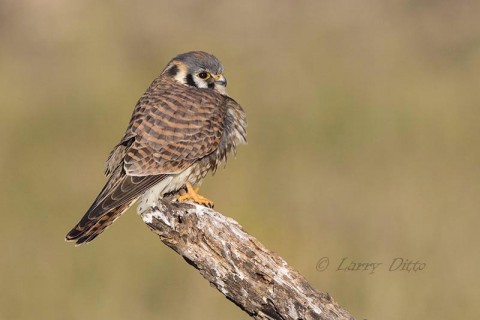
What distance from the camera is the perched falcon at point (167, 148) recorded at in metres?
4.74

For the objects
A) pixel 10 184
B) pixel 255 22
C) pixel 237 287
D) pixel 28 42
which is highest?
pixel 255 22

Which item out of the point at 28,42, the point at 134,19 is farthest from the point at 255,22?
the point at 28,42

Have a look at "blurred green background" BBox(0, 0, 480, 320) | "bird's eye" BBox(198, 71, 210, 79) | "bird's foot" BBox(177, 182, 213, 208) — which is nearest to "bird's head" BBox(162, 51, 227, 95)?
"bird's eye" BBox(198, 71, 210, 79)

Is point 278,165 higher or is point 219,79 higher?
point 278,165

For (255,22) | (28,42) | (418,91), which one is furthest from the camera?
(255,22)

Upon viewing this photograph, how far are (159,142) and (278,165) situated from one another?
174 cm

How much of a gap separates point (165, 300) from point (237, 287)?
1766mm

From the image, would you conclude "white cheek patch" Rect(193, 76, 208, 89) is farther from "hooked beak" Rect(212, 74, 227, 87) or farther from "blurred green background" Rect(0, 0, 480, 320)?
"blurred green background" Rect(0, 0, 480, 320)

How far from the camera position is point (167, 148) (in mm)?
4980

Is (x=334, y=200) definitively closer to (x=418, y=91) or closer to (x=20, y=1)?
(x=418, y=91)

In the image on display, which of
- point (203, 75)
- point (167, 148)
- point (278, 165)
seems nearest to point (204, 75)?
point (203, 75)

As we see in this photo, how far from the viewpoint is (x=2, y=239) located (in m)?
5.82
